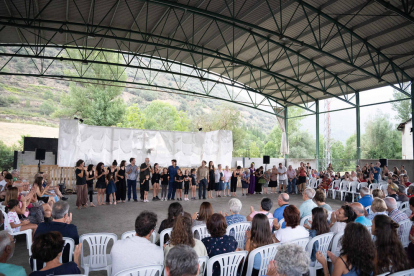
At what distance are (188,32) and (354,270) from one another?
10936 millimetres

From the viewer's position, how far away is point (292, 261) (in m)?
1.61

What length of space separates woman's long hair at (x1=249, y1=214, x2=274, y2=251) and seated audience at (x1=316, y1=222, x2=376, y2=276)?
63cm

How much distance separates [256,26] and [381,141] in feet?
102

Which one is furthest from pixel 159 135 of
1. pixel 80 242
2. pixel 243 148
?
pixel 243 148

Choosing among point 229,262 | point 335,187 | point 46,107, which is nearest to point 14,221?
point 229,262

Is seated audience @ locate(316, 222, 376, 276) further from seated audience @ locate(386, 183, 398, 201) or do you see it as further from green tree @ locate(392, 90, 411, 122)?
green tree @ locate(392, 90, 411, 122)

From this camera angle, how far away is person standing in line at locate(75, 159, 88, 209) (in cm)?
693

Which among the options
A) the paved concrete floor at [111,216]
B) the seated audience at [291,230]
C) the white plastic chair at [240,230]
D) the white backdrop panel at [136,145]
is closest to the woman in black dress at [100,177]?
the paved concrete floor at [111,216]

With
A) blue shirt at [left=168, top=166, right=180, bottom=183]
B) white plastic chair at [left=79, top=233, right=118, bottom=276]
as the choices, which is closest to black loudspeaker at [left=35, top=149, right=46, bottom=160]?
blue shirt at [left=168, top=166, right=180, bottom=183]

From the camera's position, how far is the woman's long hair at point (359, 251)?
2.03 m

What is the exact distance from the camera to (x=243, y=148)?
38312mm

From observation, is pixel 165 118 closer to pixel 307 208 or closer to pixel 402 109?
pixel 402 109

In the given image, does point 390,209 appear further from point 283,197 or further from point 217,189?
point 217,189

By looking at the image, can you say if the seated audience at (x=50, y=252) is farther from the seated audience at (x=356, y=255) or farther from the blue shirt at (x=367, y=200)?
the blue shirt at (x=367, y=200)
